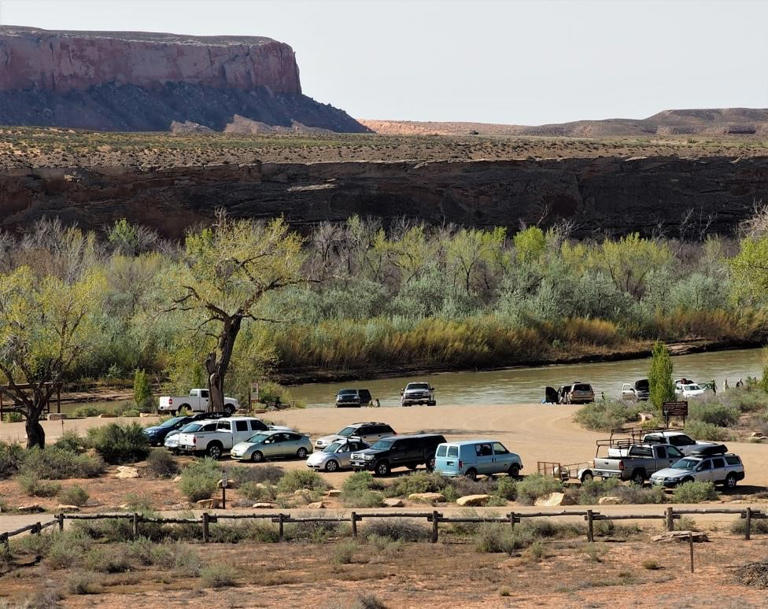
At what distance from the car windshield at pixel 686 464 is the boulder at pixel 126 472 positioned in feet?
43.7

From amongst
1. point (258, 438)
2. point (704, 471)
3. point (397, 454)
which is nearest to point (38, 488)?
point (258, 438)

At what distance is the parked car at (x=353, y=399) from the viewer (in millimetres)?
52156

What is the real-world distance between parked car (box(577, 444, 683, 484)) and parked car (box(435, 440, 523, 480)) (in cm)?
184

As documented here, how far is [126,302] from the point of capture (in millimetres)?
72188

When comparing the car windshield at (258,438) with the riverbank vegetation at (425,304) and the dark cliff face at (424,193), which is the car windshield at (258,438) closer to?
the riverbank vegetation at (425,304)

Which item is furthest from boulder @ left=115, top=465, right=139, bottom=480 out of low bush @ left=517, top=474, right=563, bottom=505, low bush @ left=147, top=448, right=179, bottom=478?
low bush @ left=517, top=474, right=563, bottom=505

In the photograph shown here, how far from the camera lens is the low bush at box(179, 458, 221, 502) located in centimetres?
2989

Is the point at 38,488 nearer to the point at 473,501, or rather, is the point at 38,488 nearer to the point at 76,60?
the point at 473,501

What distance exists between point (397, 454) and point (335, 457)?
166 centimetres

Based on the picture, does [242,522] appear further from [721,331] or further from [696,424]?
[721,331]

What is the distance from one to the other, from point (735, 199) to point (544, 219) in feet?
58.6

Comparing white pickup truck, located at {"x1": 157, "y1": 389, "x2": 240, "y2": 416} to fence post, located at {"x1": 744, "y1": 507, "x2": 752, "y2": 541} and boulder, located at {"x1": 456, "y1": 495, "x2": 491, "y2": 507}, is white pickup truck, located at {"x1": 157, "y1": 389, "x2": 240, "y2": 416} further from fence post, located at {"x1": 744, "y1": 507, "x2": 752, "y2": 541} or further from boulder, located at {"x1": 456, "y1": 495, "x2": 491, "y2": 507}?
fence post, located at {"x1": 744, "y1": 507, "x2": 752, "y2": 541}

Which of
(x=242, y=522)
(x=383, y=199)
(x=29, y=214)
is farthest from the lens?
(x=383, y=199)

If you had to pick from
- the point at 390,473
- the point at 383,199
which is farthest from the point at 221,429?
the point at 383,199
